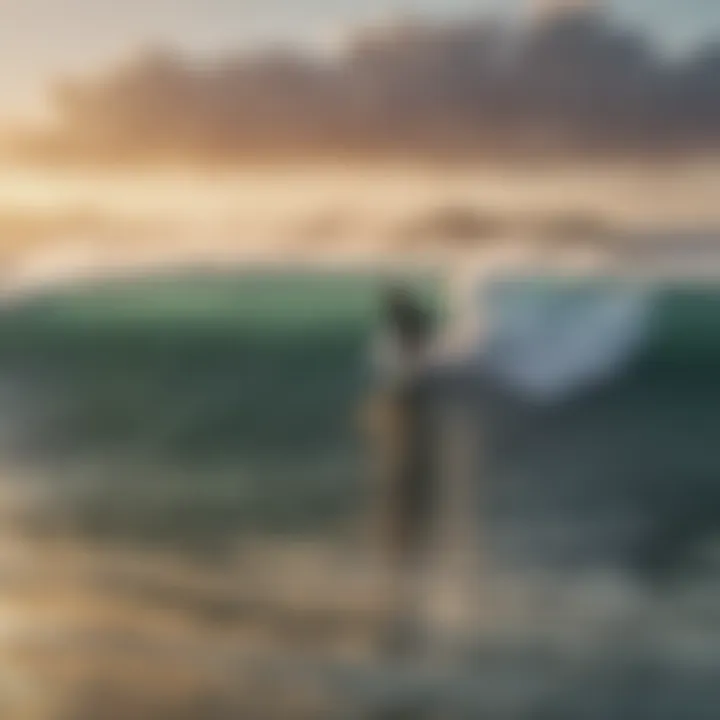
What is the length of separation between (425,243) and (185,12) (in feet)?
0.91

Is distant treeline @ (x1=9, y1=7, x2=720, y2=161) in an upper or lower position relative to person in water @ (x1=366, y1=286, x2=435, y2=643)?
upper

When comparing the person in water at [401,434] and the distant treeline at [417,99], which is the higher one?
the distant treeline at [417,99]

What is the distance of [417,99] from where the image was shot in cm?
88

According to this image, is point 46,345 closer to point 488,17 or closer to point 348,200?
point 348,200

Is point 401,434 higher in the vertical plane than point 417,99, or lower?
lower

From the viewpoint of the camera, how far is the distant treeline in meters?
0.85

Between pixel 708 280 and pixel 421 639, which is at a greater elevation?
pixel 708 280

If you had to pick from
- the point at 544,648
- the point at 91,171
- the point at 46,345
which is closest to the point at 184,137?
the point at 91,171

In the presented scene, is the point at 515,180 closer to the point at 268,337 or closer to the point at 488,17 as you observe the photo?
the point at 488,17

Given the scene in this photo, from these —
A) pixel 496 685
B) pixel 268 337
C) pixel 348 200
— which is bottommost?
pixel 496 685

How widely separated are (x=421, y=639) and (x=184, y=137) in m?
0.46

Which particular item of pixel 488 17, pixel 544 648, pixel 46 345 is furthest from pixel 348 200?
pixel 544 648

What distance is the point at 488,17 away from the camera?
Result: 0.86 m

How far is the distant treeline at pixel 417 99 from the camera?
2.79 ft
